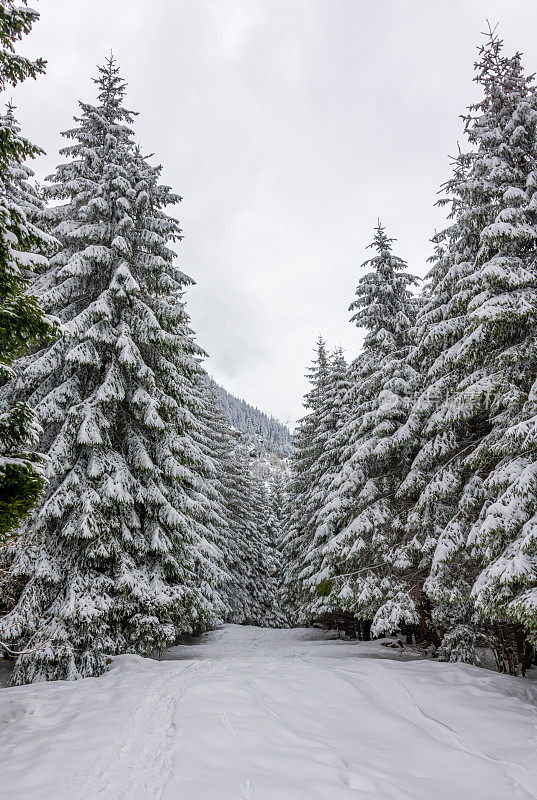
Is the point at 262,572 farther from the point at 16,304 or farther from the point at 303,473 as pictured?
the point at 16,304

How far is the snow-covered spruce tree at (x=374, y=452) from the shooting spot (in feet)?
43.3

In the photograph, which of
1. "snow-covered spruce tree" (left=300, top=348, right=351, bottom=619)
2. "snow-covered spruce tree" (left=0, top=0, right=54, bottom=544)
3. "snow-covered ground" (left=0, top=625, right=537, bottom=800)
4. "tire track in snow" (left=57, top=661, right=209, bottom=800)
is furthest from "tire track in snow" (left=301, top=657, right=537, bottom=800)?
"snow-covered spruce tree" (left=300, top=348, right=351, bottom=619)

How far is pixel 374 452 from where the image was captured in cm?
1341

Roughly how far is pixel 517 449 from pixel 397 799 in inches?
251

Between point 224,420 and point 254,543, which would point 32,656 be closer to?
point 224,420

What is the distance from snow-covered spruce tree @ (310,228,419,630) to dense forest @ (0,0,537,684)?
0.07 metres

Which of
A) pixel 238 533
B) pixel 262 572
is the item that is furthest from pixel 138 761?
pixel 262 572

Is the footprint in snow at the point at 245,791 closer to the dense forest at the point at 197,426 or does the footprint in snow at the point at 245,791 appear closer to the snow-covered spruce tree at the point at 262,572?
the dense forest at the point at 197,426

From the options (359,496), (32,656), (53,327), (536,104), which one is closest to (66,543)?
(32,656)

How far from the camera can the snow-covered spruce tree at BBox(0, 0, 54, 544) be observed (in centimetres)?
525

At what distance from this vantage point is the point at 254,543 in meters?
31.8

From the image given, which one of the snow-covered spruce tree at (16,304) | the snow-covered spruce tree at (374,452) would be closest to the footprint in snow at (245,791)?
the snow-covered spruce tree at (16,304)

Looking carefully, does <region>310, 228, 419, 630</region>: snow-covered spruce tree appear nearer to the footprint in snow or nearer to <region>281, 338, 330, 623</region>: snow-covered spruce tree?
<region>281, 338, 330, 623</region>: snow-covered spruce tree

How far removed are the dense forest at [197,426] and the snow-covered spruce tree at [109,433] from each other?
0.06 metres
